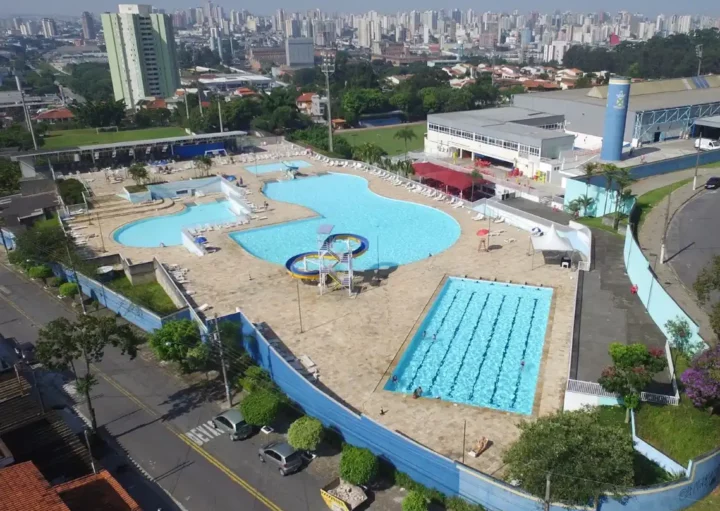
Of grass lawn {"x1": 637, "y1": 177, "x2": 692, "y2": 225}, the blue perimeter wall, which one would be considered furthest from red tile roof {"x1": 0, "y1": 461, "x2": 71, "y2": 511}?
grass lawn {"x1": 637, "y1": 177, "x2": 692, "y2": 225}

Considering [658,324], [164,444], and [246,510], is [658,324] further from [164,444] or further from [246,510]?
[164,444]

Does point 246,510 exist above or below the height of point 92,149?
below

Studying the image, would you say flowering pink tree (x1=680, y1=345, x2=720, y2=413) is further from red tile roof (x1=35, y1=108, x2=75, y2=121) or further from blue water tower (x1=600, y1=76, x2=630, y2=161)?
red tile roof (x1=35, y1=108, x2=75, y2=121)

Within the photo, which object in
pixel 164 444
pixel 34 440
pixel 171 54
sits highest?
pixel 171 54

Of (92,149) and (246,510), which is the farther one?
(92,149)

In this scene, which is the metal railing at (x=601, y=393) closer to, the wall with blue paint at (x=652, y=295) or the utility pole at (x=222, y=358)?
the wall with blue paint at (x=652, y=295)

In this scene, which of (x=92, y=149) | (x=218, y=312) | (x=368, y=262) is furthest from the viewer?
(x=92, y=149)

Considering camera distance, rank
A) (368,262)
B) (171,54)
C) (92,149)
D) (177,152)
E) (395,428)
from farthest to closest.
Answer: (171,54)
(177,152)
(92,149)
(368,262)
(395,428)

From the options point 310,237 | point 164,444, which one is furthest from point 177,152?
point 164,444
